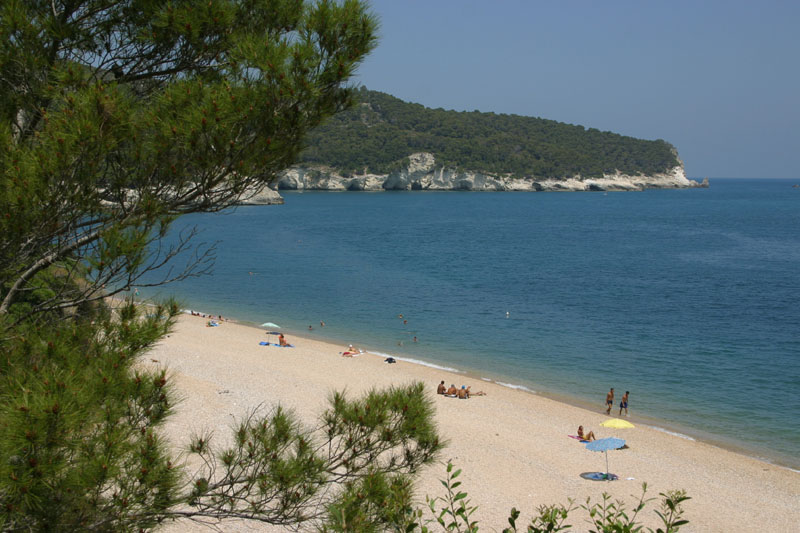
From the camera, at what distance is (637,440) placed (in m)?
14.7

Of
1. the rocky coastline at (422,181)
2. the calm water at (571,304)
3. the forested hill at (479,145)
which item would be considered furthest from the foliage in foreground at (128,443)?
the rocky coastline at (422,181)

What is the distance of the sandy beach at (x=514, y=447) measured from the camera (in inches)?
428

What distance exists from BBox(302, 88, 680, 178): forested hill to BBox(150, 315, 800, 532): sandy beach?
95579 mm

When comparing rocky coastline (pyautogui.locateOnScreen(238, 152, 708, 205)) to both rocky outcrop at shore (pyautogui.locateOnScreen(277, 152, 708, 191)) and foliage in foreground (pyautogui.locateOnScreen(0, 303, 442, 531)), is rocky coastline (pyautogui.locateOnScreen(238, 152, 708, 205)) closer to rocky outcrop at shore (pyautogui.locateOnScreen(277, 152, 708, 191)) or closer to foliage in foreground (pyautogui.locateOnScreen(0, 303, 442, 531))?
rocky outcrop at shore (pyautogui.locateOnScreen(277, 152, 708, 191))

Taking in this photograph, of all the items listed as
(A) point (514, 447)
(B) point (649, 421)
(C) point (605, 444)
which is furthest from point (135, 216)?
(B) point (649, 421)

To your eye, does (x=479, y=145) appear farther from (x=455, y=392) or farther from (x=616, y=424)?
(x=616, y=424)

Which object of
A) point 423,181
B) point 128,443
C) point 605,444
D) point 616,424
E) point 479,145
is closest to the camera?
point 128,443

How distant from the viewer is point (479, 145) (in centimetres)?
14325

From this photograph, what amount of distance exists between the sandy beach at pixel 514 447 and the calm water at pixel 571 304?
5.43 ft

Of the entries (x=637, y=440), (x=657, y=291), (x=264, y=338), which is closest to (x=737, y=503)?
(x=637, y=440)

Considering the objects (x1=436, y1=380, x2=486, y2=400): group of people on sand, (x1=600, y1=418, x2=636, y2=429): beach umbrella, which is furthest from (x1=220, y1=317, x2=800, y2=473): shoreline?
(x1=436, y1=380, x2=486, y2=400): group of people on sand

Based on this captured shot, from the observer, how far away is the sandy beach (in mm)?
10867

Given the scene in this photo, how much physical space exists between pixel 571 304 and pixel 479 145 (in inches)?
4620

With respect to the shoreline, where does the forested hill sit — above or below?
above
